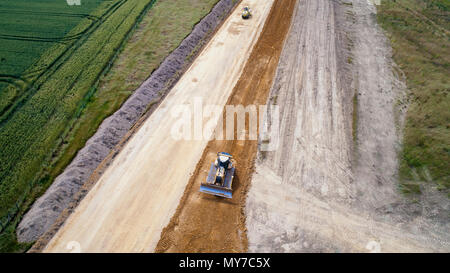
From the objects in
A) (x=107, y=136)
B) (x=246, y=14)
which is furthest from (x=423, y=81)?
(x=107, y=136)

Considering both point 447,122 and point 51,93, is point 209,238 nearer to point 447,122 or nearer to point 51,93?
point 51,93

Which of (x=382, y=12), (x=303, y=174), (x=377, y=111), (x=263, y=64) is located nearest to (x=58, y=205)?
(x=303, y=174)

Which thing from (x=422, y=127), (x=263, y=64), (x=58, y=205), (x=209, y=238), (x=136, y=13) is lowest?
(x=209, y=238)

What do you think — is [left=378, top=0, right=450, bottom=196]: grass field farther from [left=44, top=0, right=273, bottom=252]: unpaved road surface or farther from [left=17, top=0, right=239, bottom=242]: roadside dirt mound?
[left=17, top=0, right=239, bottom=242]: roadside dirt mound

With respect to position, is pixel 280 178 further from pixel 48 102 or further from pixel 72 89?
pixel 48 102

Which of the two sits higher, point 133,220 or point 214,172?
point 214,172

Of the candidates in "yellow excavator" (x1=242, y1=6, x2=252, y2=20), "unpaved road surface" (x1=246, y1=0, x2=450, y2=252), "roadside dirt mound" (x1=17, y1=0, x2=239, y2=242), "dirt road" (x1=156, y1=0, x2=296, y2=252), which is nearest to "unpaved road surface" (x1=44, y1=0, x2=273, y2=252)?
"dirt road" (x1=156, y1=0, x2=296, y2=252)

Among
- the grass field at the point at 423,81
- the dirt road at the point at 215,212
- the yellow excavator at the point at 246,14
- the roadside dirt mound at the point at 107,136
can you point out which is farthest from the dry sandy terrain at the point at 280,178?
the yellow excavator at the point at 246,14
